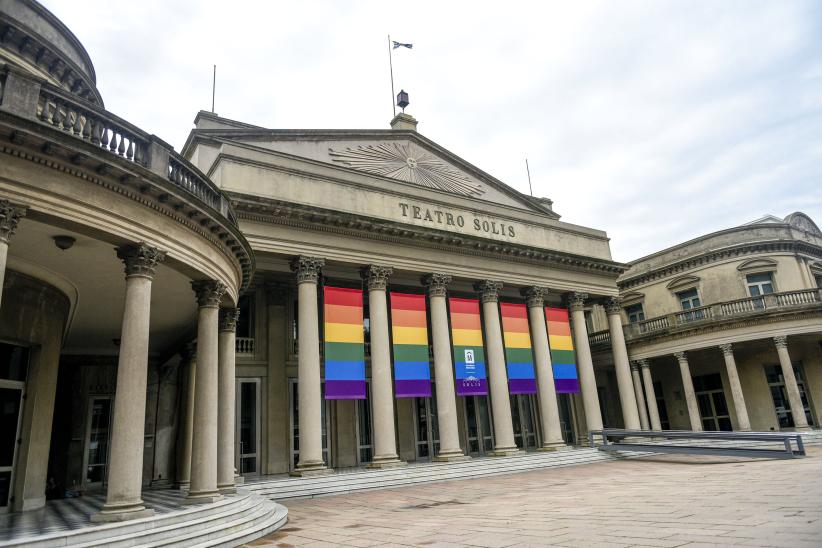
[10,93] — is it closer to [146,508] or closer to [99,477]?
[146,508]

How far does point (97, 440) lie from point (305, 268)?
8161 mm

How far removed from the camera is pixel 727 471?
1360cm

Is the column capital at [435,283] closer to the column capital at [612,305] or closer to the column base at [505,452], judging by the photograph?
the column base at [505,452]

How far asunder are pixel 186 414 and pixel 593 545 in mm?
12589

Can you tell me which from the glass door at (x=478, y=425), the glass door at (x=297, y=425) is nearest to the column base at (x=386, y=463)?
the glass door at (x=297, y=425)

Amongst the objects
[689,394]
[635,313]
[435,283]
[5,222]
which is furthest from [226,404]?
[635,313]

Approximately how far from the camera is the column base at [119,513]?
7.57m

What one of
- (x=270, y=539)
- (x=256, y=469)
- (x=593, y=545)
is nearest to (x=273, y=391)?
(x=256, y=469)

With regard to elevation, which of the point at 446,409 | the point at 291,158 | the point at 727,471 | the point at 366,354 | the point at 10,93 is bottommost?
the point at 727,471

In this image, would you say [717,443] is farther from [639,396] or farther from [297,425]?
[297,425]

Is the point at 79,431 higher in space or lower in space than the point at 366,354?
lower

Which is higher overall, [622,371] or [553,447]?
[622,371]

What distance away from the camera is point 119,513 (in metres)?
7.61

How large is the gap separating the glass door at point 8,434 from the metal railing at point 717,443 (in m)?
18.2
